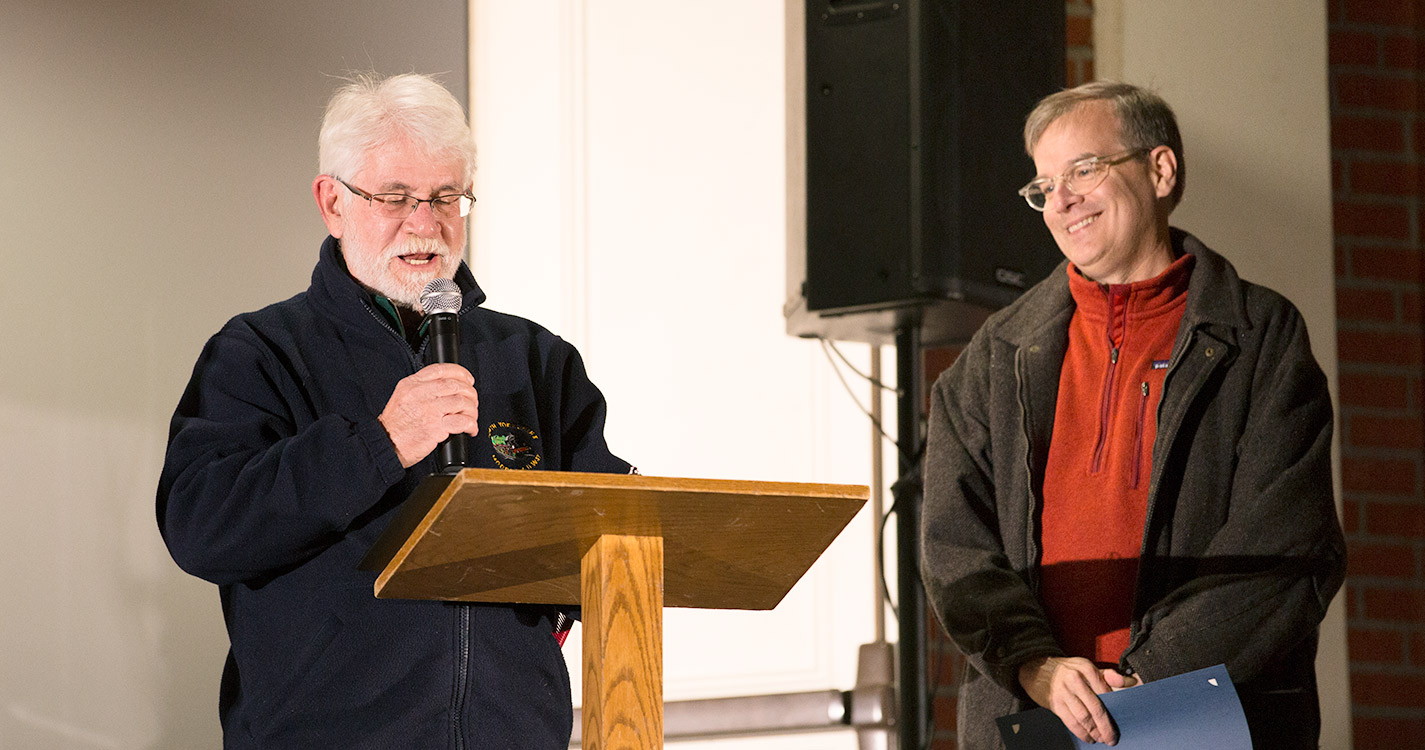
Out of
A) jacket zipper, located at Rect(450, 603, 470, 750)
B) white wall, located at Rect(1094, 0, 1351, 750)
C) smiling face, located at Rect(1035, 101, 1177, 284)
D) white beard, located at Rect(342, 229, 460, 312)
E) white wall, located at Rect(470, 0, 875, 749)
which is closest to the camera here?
jacket zipper, located at Rect(450, 603, 470, 750)

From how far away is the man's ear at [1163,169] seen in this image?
7.41 feet

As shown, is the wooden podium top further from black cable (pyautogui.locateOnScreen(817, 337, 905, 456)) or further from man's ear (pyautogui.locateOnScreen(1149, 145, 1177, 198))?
black cable (pyautogui.locateOnScreen(817, 337, 905, 456))

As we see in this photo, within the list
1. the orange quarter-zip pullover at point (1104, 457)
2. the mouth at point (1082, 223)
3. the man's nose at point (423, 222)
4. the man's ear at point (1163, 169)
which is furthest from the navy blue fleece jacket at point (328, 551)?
the man's ear at point (1163, 169)

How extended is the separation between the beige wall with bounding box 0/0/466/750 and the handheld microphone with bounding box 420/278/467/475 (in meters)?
1.30

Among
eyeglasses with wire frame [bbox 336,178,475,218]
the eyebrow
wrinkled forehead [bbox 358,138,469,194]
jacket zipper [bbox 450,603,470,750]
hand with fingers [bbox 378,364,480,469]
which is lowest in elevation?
jacket zipper [bbox 450,603,470,750]

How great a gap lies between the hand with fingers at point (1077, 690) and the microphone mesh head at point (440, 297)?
35.7 inches

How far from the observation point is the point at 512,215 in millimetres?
3244

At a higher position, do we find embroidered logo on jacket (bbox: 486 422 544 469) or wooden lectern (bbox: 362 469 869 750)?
embroidered logo on jacket (bbox: 486 422 544 469)

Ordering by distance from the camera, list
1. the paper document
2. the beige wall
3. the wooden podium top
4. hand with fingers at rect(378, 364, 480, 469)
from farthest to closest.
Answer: the beige wall < the paper document < hand with fingers at rect(378, 364, 480, 469) < the wooden podium top

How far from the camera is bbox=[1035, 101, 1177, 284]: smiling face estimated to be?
2199mm

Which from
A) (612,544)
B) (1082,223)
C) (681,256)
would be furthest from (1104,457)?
(681,256)

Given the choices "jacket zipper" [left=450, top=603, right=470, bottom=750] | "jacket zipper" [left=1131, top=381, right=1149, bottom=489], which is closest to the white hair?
"jacket zipper" [left=450, top=603, right=470, bottom=750]

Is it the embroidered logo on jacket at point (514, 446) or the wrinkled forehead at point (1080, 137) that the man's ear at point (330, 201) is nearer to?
the embroidered logo on jacket at point (514, 446)

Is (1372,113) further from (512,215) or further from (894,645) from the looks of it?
(512,215)
